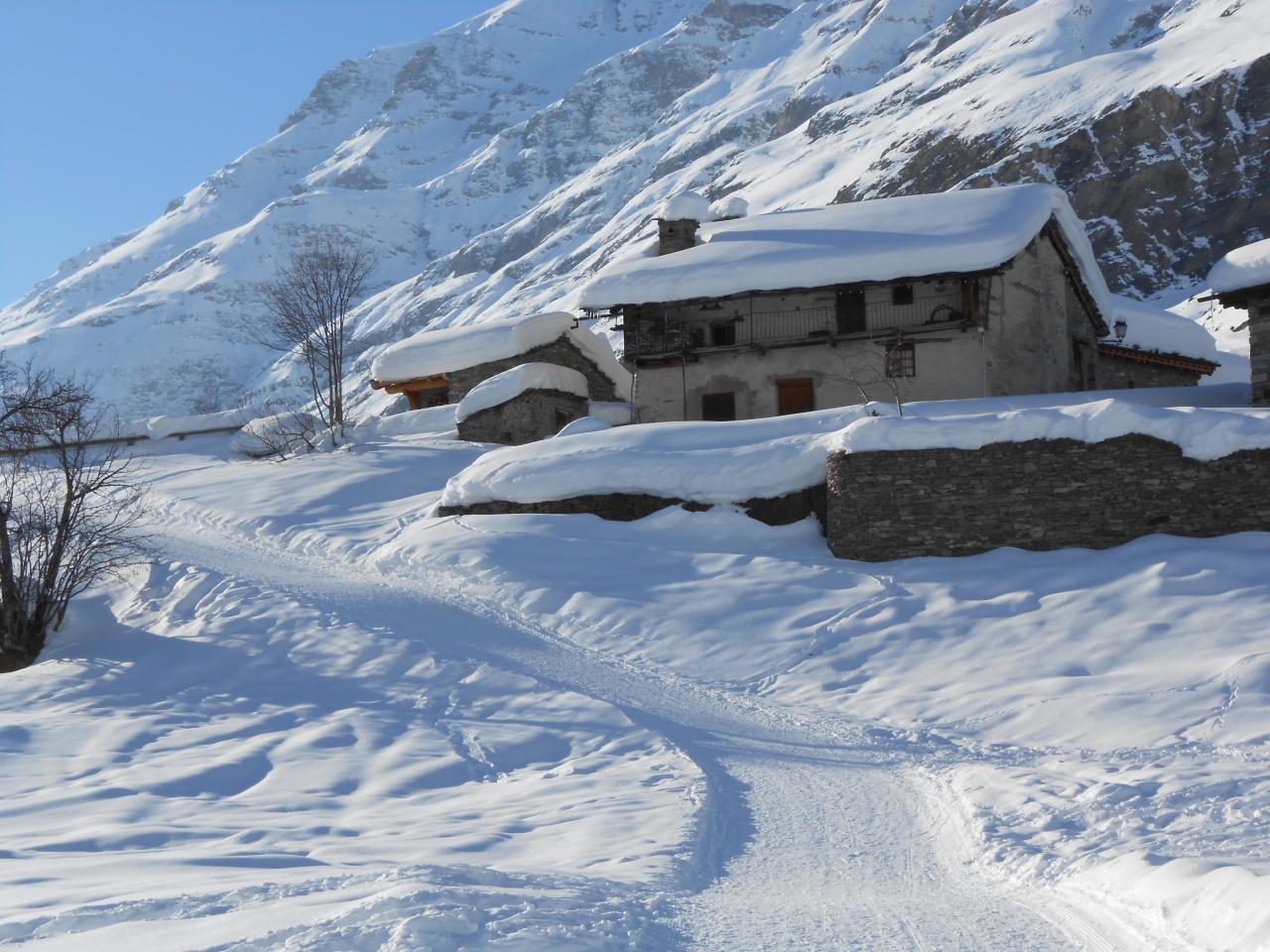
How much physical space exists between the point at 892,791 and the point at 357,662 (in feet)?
27.6

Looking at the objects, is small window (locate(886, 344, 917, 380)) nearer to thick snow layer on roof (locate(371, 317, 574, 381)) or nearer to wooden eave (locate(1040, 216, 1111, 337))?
wooden eave (locate(1040, 216, 1111, 337))

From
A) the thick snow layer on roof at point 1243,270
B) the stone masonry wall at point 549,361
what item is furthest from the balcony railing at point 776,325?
the stone masonry wall at point 549,361

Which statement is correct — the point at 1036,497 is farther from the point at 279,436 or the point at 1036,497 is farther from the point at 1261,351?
the point at 279,436

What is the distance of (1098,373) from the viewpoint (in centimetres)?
3331

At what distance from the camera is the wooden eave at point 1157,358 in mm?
34094

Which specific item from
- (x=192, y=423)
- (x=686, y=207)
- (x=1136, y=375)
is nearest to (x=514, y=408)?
(x=686, y=207)

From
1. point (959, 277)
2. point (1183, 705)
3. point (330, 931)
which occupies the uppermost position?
point (959, 277)

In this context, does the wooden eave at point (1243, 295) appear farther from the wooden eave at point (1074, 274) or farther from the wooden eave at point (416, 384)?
the wooden eave at point (416, 384)

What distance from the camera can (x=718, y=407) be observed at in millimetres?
28359

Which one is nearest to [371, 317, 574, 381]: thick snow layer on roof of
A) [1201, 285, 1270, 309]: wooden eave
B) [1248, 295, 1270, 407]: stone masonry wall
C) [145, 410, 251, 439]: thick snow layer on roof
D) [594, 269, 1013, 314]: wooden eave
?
[594, 269, 1013, 314]: wooden eave

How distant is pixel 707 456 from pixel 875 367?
7.08 m

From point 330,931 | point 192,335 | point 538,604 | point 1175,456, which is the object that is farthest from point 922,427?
point 192,335

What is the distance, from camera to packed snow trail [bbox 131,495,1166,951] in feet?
22.1

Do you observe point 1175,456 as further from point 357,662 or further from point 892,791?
point 357,662
